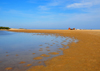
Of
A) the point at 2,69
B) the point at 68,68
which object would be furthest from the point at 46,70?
the point at 2,69

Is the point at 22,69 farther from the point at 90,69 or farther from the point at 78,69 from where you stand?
the point at 90,69

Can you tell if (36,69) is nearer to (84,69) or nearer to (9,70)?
(9,70)

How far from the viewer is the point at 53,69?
134 inches

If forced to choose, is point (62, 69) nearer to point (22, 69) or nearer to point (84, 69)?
point (84, 69)

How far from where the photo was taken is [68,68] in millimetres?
3492

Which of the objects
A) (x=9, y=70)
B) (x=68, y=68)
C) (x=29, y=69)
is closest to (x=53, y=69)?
(x=68, y=68)

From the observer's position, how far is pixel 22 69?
3393 mm

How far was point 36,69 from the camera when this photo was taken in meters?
3.40

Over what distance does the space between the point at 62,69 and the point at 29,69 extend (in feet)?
4.58

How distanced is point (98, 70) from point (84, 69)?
55 centimetres

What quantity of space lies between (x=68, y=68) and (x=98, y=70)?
1208mm

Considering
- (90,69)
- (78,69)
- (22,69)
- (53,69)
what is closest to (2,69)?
(22,69)

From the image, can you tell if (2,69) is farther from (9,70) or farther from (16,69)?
(16,69)

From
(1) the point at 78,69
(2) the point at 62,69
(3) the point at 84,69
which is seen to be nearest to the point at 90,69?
(3) the point at 84,69
